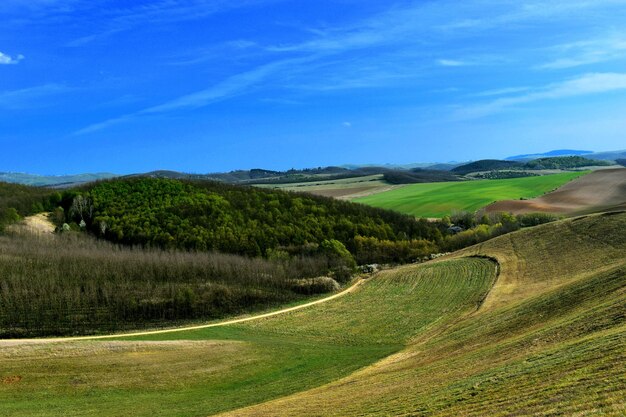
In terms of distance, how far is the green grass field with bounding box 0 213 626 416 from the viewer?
17.3m

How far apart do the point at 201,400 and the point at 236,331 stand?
19.9 meters

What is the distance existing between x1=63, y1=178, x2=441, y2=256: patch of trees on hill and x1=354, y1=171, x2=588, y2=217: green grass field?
47.8 feet

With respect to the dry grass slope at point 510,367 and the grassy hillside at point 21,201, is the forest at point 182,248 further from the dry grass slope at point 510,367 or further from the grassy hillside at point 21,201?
the dry grass slope at point 510,367

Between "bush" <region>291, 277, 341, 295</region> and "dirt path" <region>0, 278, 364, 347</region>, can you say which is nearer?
"dirt path" <region>0, 278, 364, 347</region>

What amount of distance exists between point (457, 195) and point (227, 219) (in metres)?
66.7

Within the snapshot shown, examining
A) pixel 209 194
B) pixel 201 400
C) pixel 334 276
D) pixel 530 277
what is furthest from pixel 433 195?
pixel 201 400

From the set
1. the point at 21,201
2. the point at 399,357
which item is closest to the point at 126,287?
the point at 399,357

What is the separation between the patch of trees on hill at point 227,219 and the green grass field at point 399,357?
42.4m

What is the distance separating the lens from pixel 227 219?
106 metres

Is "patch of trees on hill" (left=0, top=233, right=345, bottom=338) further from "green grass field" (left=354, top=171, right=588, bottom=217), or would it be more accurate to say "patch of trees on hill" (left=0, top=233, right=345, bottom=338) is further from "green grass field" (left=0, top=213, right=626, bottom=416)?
"green grass field" (left=354, top=171, right=588, bottom=217)

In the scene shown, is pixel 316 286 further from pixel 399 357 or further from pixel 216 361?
pixel 399 357

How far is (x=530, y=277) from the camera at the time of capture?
52156mm

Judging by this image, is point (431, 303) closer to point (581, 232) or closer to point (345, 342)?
point (345, 342)

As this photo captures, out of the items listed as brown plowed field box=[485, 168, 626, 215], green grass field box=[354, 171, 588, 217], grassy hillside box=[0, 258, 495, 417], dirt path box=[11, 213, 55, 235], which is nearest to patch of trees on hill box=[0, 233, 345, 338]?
grassy hillside box=[0, 258, 495, 417]
